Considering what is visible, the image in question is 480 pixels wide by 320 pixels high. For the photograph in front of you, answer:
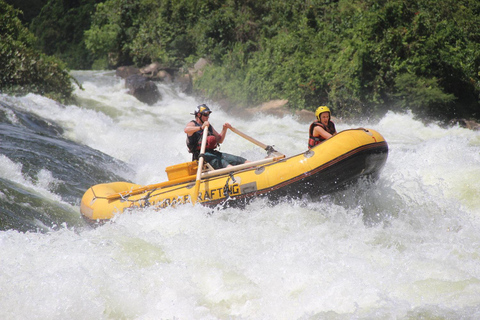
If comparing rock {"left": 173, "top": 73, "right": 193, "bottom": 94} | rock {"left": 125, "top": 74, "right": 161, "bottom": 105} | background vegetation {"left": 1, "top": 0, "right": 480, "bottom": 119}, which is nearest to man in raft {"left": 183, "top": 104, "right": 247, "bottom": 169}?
background vegetation {"left": 1, "top": 0, "right": 480, "bottom": 119}

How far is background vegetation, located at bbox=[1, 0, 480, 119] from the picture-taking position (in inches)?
547

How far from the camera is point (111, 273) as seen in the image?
3.97 meters

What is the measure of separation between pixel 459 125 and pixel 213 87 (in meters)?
9.74

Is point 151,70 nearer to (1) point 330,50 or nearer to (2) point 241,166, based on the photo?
(1) point 330,50

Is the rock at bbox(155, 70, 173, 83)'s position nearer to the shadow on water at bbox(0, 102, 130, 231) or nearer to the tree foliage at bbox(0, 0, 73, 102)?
the tree foliage at bbox(0, 0, 73, 102)

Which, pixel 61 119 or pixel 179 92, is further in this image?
pixel 179 92

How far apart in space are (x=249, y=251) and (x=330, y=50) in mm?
12674

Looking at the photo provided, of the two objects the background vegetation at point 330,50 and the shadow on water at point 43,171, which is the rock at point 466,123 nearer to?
the background vegetation at point 330,50

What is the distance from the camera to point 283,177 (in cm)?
554

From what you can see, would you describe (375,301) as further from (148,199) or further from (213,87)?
(213,87)

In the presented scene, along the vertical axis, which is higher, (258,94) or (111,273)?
(258,94)

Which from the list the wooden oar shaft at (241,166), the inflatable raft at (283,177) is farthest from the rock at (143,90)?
the wooden oar shaft at (241,166)

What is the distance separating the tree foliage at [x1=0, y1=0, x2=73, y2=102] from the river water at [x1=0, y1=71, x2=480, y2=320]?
19.6ft

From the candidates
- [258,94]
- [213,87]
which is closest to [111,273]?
[258,94]
